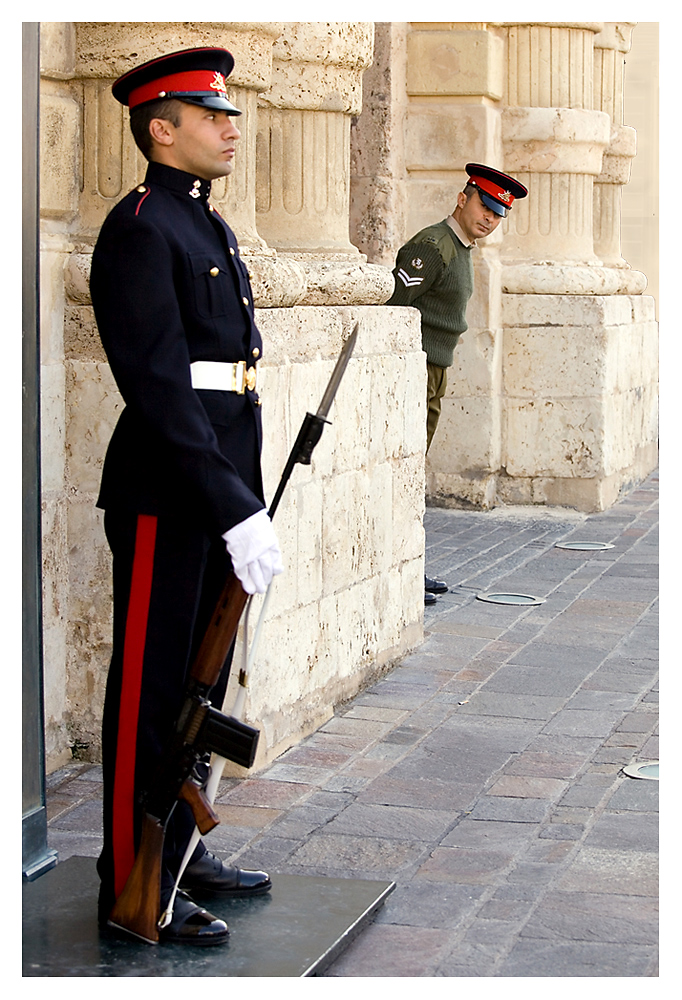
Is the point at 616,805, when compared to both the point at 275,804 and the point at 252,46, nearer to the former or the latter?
the point at 275,804

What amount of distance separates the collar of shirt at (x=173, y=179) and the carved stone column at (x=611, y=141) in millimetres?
7812

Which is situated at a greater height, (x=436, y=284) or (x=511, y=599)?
(x=436, y=284)

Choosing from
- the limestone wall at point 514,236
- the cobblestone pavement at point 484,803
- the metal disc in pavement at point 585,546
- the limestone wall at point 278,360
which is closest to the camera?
the cobblestone pavement at point 484,803

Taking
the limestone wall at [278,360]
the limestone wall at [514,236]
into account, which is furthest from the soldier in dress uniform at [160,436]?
the limestone wall at [514,236]

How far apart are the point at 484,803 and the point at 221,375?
5.32ft

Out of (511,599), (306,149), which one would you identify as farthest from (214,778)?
(511,599)

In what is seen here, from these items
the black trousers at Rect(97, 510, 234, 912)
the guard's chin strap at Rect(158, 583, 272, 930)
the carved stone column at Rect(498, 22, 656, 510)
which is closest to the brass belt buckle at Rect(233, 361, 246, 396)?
the black trousers at Rect(97, 510, 234, 912)

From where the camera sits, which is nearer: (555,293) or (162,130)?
(162,130)

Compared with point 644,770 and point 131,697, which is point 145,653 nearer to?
point 131,697

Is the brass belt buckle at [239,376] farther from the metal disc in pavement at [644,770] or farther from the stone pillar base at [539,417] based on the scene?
the stone pillar base at [539,417]

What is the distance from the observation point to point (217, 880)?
328cm

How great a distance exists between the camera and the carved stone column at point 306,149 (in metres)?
5.18

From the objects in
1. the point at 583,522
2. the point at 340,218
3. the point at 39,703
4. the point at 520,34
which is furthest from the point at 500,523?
the point at 39,703

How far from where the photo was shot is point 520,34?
9.08m
